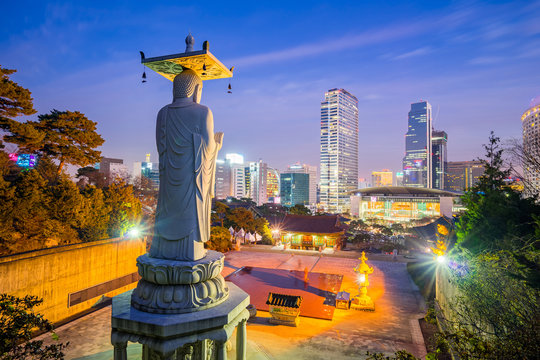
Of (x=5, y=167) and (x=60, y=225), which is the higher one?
(x=5, y=167)

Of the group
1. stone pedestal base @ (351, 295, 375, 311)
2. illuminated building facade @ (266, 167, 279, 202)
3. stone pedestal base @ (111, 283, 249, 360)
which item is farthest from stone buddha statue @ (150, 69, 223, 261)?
illuminated building facade @ (266, 167, 279, 202)

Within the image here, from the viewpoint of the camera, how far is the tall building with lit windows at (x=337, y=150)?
157 meters

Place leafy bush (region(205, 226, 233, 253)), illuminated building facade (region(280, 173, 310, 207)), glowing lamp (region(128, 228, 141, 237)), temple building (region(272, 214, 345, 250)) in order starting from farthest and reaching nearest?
illuminated building facade (region(280, 173, 310, 207)), temple building (region(272, 214, 345, 250)), leafy bush (region(205, 226, 233, 253)), glowing lamp (region(128, 228, 141, 237))

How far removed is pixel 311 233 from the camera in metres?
32.3

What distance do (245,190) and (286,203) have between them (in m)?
25.0

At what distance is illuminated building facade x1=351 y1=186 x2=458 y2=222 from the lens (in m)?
59.1

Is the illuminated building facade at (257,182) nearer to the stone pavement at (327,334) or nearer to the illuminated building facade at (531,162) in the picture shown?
the stone pavement at (327,334)

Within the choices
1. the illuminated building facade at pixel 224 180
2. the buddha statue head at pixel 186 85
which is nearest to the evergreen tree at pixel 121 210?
the buddha statue head at pixel 186 85

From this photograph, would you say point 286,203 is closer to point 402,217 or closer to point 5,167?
point 402,217

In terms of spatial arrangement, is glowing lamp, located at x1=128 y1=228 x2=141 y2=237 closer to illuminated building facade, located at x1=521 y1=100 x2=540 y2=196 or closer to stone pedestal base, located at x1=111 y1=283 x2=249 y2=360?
stone pedestal base, located at x1=111 y1=283 x2=249 y2=360

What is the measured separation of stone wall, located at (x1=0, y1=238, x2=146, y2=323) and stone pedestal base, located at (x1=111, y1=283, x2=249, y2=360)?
A: 7.32m

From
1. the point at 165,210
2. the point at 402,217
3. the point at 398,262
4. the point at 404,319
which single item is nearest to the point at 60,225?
the point at 165,210

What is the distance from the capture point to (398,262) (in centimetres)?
2547

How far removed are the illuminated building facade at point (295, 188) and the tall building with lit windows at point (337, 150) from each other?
10.0m
